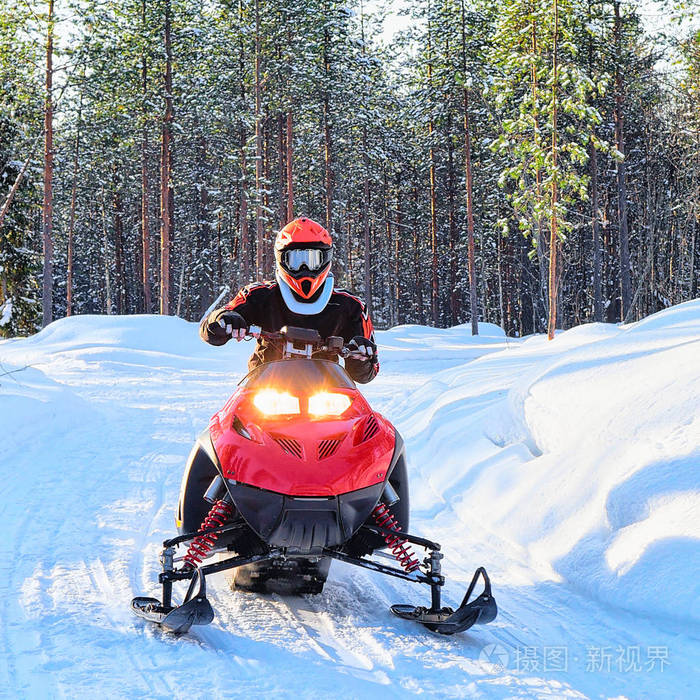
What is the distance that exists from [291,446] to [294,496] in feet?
0.74

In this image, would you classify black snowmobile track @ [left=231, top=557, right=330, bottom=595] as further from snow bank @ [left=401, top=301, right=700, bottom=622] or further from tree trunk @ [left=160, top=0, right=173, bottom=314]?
tree trunk @ [left=160, top=0, right=173, bottom=314]

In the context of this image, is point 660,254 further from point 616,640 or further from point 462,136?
point 616,640

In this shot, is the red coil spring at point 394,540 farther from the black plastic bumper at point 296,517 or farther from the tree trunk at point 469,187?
the tree trunk at point 469,187

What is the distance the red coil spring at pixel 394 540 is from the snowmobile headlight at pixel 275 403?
0.72m

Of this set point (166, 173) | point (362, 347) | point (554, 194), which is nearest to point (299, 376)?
point (362, 347)

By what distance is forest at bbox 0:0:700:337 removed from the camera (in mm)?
24469

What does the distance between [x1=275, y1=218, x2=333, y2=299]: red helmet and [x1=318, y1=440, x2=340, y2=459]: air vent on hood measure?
3.68 feet

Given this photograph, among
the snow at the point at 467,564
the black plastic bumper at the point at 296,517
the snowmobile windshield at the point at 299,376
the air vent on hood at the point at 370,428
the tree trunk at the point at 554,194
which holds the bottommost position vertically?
the snow at the point at 467,564

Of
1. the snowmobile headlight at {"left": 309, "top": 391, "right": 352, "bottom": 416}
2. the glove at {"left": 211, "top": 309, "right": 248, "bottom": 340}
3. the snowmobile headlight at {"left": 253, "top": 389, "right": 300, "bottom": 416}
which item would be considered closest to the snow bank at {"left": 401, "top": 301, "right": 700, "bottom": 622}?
the snowmobile headlight at {"left": 309, "top": 391, "right": 352, "bottom": 416}

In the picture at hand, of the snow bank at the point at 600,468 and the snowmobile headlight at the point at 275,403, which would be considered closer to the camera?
the snowmobile headlight at the point at 275,403

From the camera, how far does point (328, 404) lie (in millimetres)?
3609

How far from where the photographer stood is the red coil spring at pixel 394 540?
12.3ft

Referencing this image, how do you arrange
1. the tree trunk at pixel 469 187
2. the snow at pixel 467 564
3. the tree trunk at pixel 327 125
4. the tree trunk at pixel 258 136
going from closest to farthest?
the snow at pixel 467 564, the tree trunk at pixel 258 136, the tree trunk at pixel 469 187, the tree trunk at pixel 327 125

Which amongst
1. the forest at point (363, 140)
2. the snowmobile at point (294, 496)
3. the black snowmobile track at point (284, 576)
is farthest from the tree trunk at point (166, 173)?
the snowmobile at point (294, 496)
